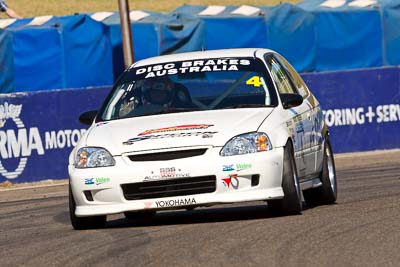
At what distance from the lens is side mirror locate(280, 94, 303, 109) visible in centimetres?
1091

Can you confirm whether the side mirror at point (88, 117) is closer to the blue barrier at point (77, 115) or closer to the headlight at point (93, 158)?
the headlight at point (93, 158)

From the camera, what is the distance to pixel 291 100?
1091 cm

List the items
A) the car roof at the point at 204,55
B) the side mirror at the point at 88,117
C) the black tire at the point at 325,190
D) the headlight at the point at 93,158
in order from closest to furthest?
the headlight at the point at 93,158 < the side mirror at the point at 88,117 < the car roof at the point at 204,55 < the black tire at the point at 325,190

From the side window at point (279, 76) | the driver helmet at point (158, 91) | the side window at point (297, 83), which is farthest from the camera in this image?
the side window at point (297, 83)

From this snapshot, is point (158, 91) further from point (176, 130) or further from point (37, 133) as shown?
point (37, 133)

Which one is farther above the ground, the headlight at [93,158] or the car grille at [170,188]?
the headlight at [93,158]

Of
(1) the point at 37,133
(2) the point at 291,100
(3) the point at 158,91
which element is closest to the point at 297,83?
(2) the point at 291,100

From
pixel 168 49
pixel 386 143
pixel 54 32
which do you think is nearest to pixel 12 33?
pixel 54 32

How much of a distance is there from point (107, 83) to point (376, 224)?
16.8 metres

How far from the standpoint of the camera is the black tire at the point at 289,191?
400 inches

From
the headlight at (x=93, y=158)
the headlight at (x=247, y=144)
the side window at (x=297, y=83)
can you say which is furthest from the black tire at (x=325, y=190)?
the headlight at (x=93, y=158)

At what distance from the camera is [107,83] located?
25922 millimetres

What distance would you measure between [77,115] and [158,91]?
29.6 feet

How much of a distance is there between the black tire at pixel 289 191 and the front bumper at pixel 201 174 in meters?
0.07
